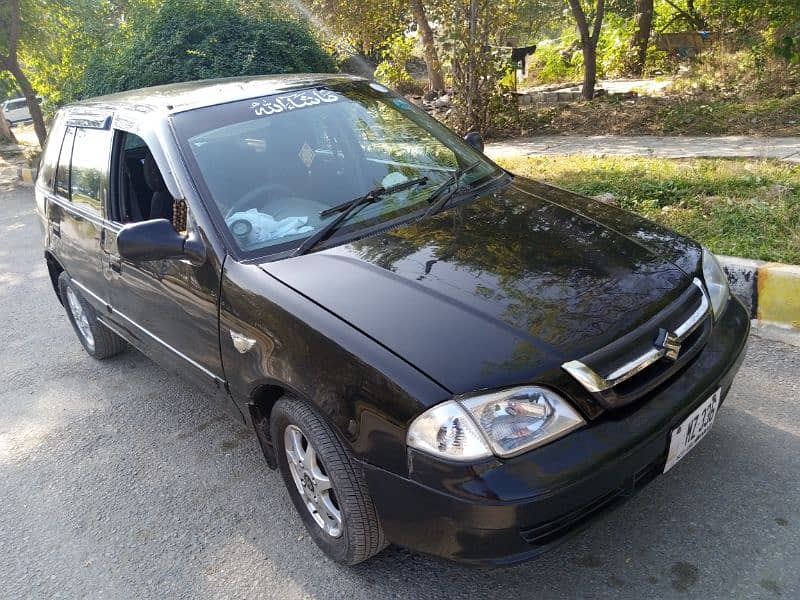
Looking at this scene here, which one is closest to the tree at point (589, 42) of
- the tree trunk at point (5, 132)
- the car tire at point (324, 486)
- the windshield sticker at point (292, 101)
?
the windshield sticker at point (292, 101)

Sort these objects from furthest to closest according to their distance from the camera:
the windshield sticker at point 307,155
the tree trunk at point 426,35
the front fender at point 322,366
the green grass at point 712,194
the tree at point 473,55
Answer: the tree trunk at point 426,35 < the tree at point 473,55 < the green grass at point 712,194 < the windshield sticker at point 307,155 < the front fender at point 322,366

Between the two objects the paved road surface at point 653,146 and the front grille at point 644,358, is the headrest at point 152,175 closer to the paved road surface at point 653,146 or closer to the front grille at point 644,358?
the front grille at point 644,358

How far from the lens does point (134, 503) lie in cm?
312

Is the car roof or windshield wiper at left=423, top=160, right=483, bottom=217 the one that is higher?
the car roof

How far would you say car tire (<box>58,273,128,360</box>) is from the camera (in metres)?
4.39

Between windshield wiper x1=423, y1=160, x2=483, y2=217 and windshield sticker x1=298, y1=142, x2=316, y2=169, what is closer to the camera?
windshield wiper x1=423, y1=160, x2=483, y2=217

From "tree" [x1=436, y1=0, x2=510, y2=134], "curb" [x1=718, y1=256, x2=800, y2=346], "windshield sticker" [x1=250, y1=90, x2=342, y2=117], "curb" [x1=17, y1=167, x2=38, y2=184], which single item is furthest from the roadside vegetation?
"windshield sticker" [x1=250, y1=90, x2=342, y2=117]

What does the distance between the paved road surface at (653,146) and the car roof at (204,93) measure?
4.47 m

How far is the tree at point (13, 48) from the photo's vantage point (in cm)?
1303

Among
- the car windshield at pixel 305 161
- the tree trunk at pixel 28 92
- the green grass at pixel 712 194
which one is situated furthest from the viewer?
the tree trunk at pixel 28 92

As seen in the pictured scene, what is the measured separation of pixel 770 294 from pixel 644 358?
2168 millimetres

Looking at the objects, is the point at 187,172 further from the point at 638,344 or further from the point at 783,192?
the point at 783,192

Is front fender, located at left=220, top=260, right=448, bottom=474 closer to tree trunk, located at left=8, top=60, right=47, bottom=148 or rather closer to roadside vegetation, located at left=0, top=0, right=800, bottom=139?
roadside vegetation, located at left=0, top=0, right=800, bottom=139

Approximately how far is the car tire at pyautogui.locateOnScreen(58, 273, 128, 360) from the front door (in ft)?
2.25
